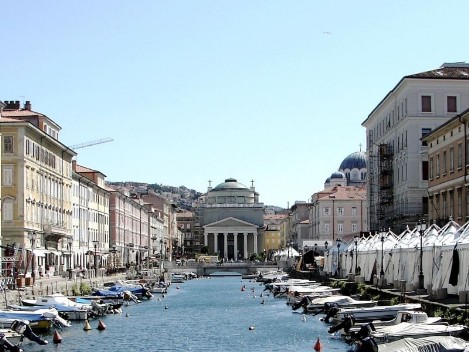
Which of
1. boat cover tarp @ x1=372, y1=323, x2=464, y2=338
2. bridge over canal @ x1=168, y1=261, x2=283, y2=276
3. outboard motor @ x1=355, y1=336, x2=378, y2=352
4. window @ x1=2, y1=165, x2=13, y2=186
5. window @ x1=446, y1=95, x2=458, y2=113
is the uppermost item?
window @ x1=446, y1=95, x2=458, y2=113

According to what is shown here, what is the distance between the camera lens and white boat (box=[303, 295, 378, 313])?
51.2 metres

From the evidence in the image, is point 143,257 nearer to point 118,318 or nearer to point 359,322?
point 118,318

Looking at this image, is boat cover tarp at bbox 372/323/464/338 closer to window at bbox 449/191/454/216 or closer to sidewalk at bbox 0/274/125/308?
sidewalk at bbox 0/274/125/308

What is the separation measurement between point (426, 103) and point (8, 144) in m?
39.7

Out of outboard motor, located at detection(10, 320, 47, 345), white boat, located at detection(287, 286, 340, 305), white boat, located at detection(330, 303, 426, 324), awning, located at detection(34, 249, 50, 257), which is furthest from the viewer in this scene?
awning, located at detection(34, 249, 50, 257)

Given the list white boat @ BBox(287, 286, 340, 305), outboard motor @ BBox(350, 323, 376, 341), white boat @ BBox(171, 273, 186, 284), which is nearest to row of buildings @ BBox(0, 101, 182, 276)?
white boat @ BBox(171, 273, 186, 284)

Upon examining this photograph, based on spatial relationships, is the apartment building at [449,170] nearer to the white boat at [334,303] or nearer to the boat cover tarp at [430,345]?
the white boat at [334,303]

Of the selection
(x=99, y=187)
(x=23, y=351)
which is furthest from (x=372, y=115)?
(x=23, y=351)

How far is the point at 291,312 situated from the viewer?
68.5 m

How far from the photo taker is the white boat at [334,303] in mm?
51219

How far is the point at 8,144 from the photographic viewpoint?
8000 cm

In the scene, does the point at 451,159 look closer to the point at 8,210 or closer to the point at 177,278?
the point at 8,210

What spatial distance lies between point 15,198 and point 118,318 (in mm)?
20085

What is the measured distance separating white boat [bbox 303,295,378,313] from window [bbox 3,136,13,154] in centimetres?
3080
